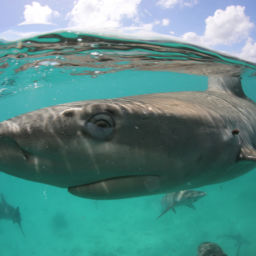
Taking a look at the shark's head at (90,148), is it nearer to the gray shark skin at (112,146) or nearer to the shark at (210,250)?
the gray shark skin at (112,146)

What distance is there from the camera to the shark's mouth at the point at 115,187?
1.65 meters

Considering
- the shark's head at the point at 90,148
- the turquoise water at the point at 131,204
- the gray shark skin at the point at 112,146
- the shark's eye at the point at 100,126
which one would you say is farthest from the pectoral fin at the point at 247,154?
the turquoise water at the point at 131,204

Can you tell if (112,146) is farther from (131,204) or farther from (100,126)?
(131,204)

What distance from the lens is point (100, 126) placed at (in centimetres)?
154

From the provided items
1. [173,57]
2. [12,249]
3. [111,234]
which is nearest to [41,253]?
[12,249]

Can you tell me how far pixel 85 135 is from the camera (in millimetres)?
1487

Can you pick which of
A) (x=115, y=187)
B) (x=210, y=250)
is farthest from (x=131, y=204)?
(x=115, y=187)

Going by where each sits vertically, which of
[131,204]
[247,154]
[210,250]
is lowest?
[131,204]

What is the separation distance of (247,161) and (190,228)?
13.4 m

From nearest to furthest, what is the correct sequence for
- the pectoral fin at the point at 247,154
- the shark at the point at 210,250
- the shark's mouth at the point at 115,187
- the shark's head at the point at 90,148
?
the shark's head at the point at 90,148
the shark's mouth at the point at 115,187
the pectoral fin at the point at 247,154
the shark at the point at 210,250

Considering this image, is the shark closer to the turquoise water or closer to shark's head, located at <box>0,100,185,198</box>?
the turquoise water

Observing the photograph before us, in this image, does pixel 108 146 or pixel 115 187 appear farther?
pixel 115 187

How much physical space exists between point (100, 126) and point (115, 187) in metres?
0.46

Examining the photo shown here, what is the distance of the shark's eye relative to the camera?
4.94ft
